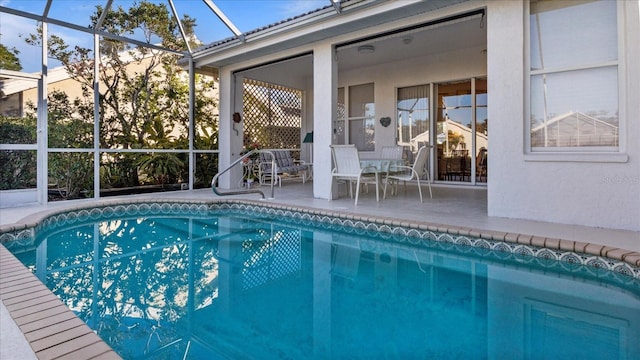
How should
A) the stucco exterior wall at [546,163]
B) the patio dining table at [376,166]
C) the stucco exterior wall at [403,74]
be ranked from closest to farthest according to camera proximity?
the stucco exterior wall at [546,163]
the patio dining table at [376,166]
the stucco exterior wall at [403,74]

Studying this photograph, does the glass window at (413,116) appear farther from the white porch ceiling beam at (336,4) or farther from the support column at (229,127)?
the white porch ceiling beam at (336,4)

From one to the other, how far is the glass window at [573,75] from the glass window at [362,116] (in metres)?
5.41

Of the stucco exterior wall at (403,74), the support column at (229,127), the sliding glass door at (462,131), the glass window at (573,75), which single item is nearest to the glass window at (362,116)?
the stucco exterior wall at (403,74)

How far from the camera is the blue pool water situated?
76.7 inches

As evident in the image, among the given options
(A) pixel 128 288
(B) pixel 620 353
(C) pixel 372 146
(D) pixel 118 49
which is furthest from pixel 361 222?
(D) pixel 118 49

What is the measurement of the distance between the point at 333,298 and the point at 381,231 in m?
1.92

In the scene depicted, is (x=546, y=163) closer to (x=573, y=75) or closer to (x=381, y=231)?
(x=573, y=75)

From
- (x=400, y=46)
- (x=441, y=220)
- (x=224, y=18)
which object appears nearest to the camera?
(x=441, y=220)

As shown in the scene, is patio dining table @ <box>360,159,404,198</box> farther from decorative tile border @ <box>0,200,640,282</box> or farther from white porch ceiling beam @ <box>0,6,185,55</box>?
white porch ceiling beam @ <box>0,6,185,55</box>

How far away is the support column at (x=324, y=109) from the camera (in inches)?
246

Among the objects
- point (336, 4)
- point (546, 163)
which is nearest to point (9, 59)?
point (336, 4)

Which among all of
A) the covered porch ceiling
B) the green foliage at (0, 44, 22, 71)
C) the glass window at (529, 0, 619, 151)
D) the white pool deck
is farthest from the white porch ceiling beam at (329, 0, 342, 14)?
the green foliage at (0, 44, 22, 71)

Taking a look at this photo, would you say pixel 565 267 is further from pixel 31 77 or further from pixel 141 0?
pixel 141 0

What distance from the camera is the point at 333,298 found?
265cm
